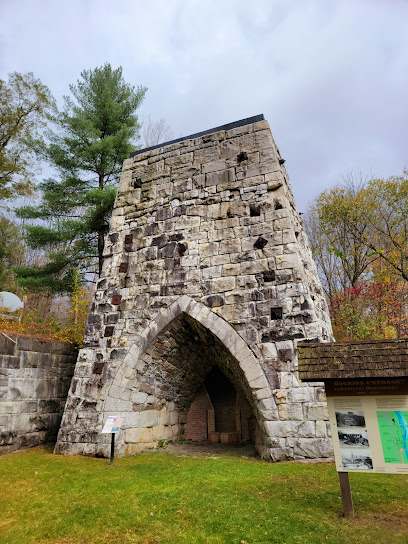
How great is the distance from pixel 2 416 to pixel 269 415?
461cm

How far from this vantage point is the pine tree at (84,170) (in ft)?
38.8

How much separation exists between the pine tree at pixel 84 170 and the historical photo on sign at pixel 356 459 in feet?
33.4

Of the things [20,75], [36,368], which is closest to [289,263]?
Answer: [36,368]

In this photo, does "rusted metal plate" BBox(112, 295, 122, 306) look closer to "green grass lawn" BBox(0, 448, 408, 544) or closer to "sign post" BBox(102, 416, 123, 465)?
"sign post" BBox(102, 416, 123, 465)

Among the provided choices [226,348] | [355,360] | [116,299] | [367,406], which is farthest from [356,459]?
[116,299]

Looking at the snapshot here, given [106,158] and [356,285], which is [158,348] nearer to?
[106,158]

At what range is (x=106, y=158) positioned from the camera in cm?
1266

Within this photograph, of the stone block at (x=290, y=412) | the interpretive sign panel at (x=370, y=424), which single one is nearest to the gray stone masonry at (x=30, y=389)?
the stone block at (x=290, y=412)

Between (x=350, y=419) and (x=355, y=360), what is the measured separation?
0.54 meters

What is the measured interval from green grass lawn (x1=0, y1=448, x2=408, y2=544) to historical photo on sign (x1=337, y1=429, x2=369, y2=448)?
64 centimetres

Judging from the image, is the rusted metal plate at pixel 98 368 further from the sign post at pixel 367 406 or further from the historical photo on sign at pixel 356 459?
the historical photo on sign at pixel 356 459

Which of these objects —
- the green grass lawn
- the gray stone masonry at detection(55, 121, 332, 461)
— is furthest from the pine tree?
the green grass lawn

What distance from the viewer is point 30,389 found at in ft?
22.7

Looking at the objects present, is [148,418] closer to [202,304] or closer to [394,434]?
[202,304]
